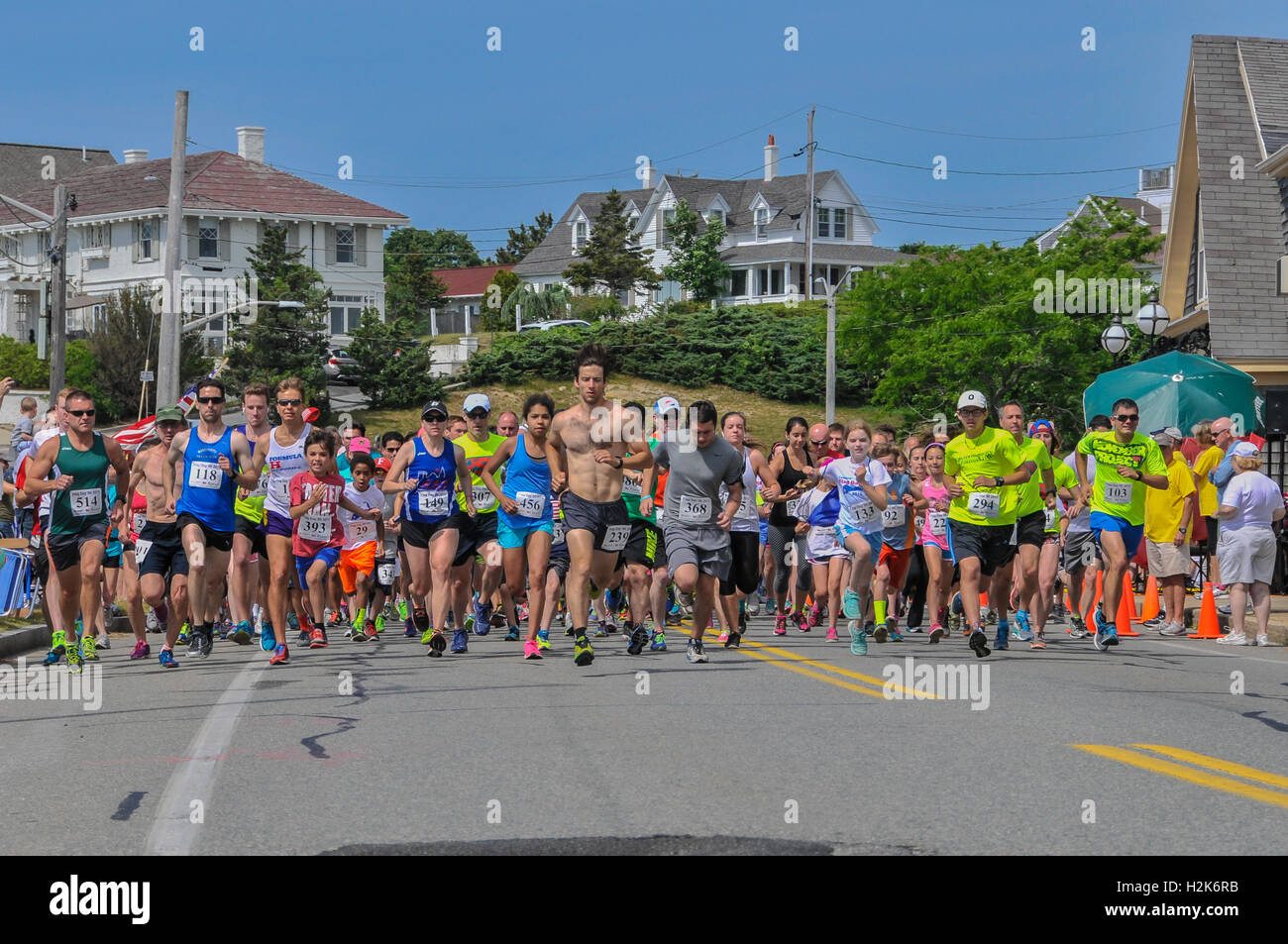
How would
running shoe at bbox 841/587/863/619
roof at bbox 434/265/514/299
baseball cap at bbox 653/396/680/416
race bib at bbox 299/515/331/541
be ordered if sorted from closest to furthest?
baseball cap at bbox 653/396/680/416 → running shoe at bbox 841/587/863/619 → race bib at bbox 299/515/331/541 → roof at bbox 434/265/514/299

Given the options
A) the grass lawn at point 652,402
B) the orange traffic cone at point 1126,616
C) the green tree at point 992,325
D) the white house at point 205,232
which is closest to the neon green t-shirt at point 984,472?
the orange traffic cone at point 1126,616

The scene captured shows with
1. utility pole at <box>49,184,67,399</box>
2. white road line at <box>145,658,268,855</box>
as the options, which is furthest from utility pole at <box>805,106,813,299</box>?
white road line at <box>145,658,268,855</box>

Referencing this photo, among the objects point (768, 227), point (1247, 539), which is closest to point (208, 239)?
point (768, 227)

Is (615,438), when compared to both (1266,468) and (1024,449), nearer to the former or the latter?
(1024,449)

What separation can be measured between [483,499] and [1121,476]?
594 centimetres

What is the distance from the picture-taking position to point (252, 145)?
7825 centimetres

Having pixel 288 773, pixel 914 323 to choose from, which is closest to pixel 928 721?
pixel 288 773

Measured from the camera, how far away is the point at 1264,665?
14.4m

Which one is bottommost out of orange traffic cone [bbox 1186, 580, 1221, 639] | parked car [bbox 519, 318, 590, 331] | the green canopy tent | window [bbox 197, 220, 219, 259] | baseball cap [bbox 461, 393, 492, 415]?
orange traffic cone [bbox 1186, 580, 1221, 639]

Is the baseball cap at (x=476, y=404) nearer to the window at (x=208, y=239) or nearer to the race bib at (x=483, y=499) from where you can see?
the race bib at (x=483, y=499)

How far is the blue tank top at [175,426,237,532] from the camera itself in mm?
14031

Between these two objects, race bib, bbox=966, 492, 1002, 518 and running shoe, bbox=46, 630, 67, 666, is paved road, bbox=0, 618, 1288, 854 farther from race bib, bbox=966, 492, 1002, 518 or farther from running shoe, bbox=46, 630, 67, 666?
race bib, bbox=966, 492, 1002, 518

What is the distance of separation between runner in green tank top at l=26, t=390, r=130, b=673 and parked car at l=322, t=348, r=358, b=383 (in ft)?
152

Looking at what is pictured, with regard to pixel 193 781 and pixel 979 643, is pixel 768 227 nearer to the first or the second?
pixel 979 643
